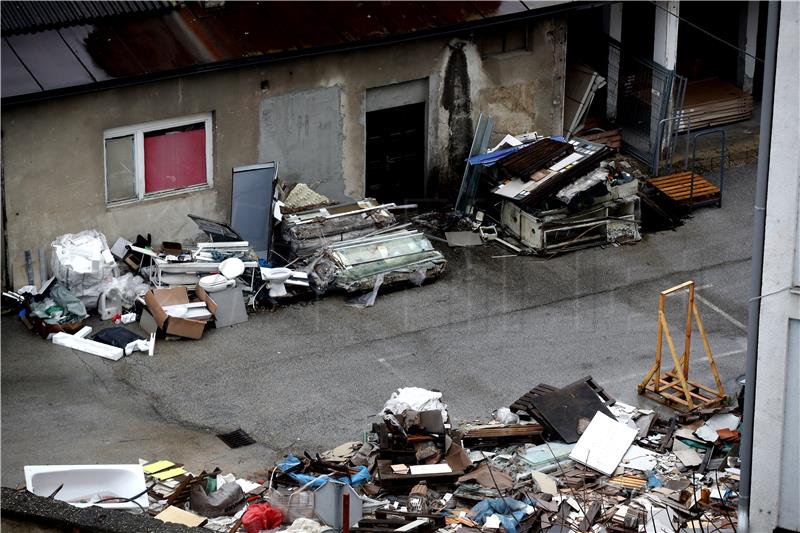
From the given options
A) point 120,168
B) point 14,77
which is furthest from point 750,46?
point 14,77

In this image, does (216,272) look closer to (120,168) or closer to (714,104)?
(120,168)

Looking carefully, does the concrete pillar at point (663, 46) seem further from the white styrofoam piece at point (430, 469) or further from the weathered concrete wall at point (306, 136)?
the white styrofoam piece at point (430, 469)

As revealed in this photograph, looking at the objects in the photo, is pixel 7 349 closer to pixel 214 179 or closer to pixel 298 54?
pixel 214 179

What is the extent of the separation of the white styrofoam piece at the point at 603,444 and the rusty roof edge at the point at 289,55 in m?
7.53

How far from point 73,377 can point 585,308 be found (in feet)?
23.2

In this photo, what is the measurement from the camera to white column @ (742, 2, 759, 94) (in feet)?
86.0

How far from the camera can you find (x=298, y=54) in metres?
20.5

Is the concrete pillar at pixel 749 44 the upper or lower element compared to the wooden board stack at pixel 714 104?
upper

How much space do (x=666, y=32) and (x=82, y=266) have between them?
422 inches

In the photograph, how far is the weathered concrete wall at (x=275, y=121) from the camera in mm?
19062

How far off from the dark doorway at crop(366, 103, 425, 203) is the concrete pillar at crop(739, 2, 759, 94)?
294 inches

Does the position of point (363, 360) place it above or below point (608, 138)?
below

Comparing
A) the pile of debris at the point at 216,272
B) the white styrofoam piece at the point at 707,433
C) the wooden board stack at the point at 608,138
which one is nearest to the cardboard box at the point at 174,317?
the pile of debris at the point at 216,272

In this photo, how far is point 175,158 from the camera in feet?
66.4
